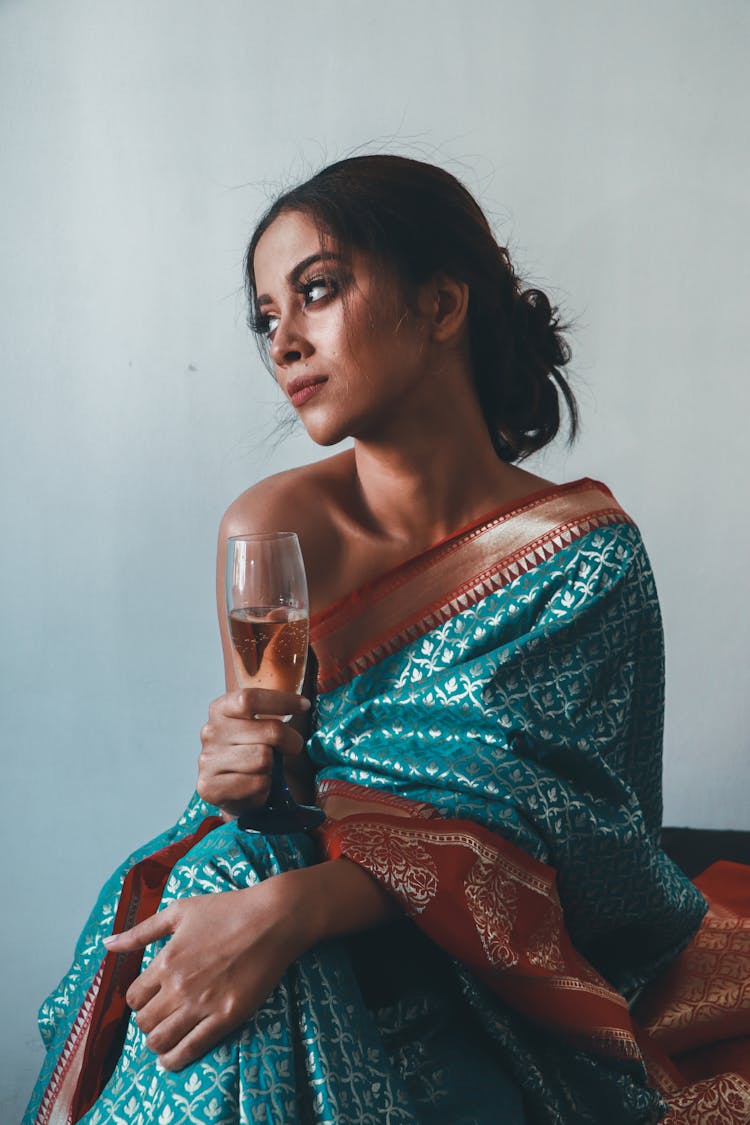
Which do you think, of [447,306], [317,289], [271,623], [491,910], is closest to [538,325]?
[447,306]

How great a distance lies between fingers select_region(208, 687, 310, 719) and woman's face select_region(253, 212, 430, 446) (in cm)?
33

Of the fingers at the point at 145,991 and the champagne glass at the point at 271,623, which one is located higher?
the champagne glass at the point at 271,623

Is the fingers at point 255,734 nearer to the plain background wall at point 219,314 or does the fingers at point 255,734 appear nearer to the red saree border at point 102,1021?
the red saree border at point 102,1021

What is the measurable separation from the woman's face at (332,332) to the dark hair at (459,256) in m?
0.02

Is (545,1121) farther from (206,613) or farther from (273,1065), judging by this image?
(206,613)

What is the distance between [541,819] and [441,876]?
0.14 meters

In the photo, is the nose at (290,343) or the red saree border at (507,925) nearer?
the red saree border at (507,925)

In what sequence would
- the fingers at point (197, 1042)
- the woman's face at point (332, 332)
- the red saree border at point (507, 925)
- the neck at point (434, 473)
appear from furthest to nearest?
1. the neck at point (434, 473)
2. the woman's face at point (332, 332)
3. the red saree border at point (507, 925)
4. the fingers at point (197, 1042)

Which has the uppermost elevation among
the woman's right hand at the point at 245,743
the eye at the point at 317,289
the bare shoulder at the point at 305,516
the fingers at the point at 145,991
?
the eye at the point at 317,289

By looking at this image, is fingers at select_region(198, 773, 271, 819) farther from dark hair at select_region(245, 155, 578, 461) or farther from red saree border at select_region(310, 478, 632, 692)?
dark hair at select_region(245, 155, 578, 461)

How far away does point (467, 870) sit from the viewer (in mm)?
899

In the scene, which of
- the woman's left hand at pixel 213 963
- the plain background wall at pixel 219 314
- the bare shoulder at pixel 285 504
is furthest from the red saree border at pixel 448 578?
the plain background wall at pixel 219 314

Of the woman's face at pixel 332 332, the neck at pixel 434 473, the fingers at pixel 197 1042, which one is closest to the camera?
the fingers at pixel 197 1042

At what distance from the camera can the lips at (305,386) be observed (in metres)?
1.13
